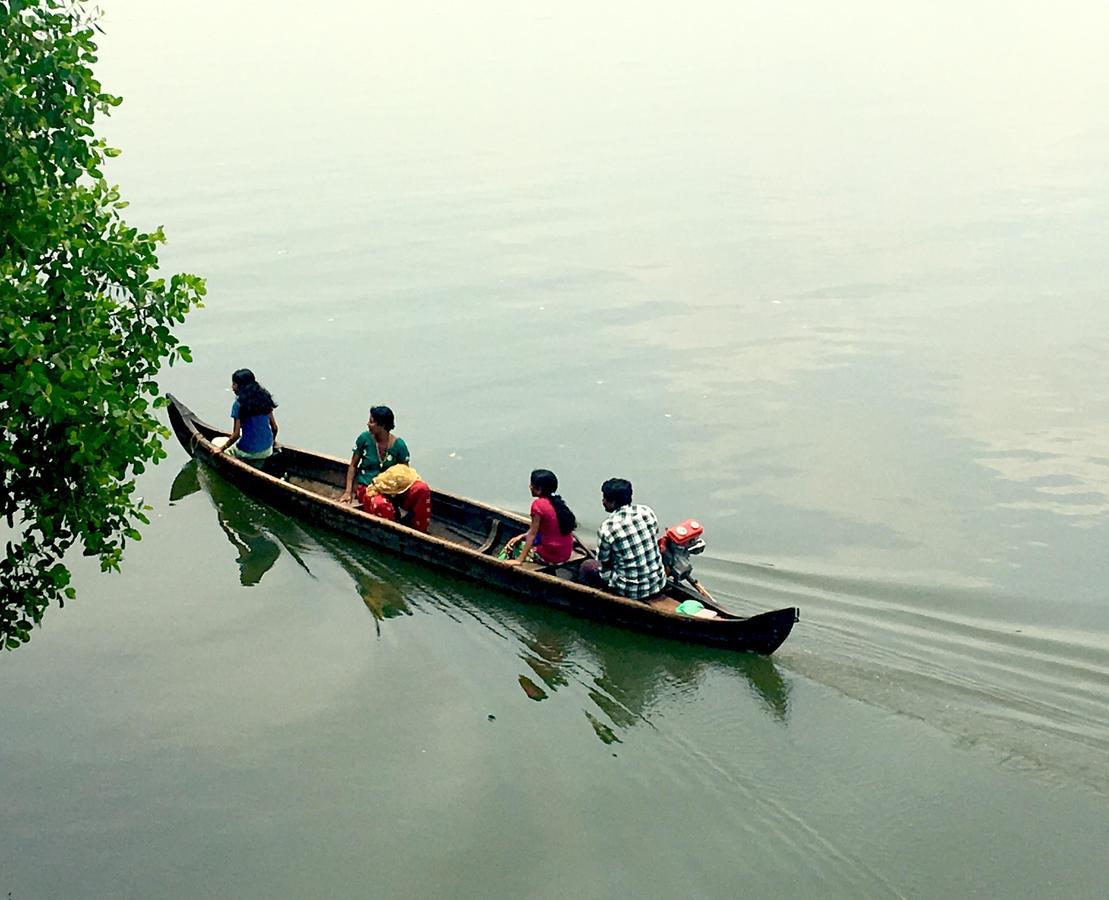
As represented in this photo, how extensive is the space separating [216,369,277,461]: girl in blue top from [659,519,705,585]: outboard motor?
5147mm

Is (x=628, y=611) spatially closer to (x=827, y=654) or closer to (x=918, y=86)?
(x=827, y=654)

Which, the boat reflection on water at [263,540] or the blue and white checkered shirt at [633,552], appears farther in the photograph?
the boat reflection on water at [263,540]

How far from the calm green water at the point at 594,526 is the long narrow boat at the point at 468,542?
0.24 meters

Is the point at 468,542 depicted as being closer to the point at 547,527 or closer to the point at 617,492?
the point at 547,527

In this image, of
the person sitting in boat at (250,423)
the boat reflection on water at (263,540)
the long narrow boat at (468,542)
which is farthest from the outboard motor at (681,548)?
the person sitting in boat at (250,423)

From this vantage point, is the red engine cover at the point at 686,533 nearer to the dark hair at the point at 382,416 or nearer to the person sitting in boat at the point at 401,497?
the person sitting in boat at the point at 401,497

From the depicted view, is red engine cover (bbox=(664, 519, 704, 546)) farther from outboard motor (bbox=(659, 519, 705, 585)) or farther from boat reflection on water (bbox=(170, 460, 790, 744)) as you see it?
boat reflection on water (bbox=(170, 460, 790, 744))

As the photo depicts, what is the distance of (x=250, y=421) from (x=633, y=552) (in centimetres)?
531

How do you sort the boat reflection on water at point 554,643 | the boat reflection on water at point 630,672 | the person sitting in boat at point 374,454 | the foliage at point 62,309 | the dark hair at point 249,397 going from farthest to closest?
the dark hair at point 249,397 → the person sitting in boat at point 374,454 → the boat reflection on water at point 554,643 → the boat reflection on water at point 630,672 → the foliage at point 62,309

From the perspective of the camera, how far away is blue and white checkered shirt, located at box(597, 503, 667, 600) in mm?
10383

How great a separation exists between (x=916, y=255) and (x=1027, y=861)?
15764 millimetres

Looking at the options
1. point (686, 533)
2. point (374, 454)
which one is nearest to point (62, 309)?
point (686, 533)

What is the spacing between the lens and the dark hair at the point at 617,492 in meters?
10.4

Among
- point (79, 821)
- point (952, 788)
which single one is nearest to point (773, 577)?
point (952, 788)
